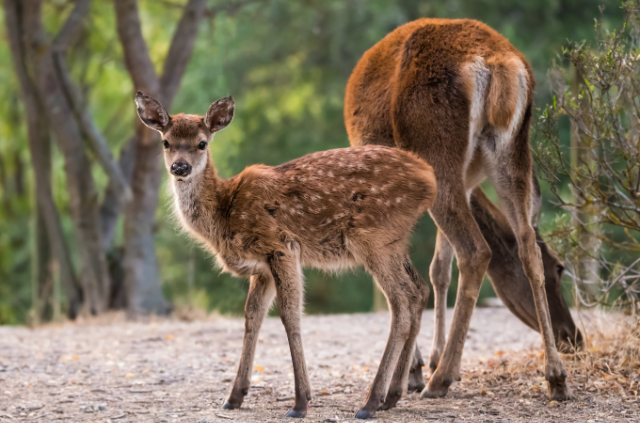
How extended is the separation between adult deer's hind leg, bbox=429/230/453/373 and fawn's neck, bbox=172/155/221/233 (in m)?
1.95

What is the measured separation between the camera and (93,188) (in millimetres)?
12102

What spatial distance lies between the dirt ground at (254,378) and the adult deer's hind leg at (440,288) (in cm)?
35

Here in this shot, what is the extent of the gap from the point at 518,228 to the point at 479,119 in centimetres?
84

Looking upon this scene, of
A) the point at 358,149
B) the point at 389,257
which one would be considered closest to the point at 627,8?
the point at 358,149

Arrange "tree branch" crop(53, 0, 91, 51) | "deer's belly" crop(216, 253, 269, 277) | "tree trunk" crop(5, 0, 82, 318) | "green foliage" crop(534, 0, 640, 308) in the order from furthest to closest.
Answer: "tree trunk" crop(5, 0, 82, 318), "tree branch" crop(53, 0, 91, 51), "green foliage" crop(534, 0, 640, 308), "deer's belly" crop(216, 253, 269, 277)

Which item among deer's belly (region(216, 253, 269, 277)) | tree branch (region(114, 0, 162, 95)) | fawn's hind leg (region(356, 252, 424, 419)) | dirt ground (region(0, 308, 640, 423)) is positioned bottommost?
dirt ground (region(0, 308, 640, 423))

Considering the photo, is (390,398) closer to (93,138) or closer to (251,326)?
(251,326)

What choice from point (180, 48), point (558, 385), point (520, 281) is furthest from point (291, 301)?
point (180, 48)

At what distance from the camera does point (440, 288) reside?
608cm

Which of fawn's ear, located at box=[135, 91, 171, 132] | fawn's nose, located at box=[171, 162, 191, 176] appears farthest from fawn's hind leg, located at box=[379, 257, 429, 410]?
fawn's ear, located at box=[135, 91, 171, 132]

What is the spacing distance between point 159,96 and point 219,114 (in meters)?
5.96

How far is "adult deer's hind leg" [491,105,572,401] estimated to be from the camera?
207 inches

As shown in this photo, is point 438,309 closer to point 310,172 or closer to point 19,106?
point 310,172

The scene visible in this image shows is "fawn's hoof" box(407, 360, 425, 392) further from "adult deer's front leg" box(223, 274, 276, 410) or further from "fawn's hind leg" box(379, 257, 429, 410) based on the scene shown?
"adult deer's front leg" box(223, 274, 276, 410)
